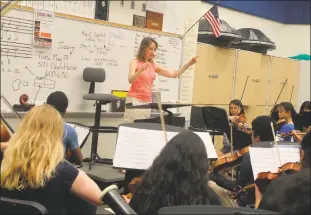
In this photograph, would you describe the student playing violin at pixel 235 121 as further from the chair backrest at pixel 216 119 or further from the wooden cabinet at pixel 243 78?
the wooden cabinet at pixel 243 78

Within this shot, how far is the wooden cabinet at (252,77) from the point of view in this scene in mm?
6805

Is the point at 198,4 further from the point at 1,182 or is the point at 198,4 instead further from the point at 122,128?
the point at 1,182

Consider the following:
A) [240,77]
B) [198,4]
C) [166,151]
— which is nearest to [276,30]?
[240,77]

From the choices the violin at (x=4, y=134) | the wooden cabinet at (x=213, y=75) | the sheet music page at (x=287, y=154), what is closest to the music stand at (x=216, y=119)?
the wooden cabinet at (x=213, y=75)

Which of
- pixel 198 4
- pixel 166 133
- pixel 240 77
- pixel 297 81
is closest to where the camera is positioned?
pixel 166 133

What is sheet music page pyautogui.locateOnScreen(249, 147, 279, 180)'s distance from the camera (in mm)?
2479

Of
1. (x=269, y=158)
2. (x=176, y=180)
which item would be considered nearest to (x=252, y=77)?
(x=269, y=158)

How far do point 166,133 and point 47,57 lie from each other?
2191mm

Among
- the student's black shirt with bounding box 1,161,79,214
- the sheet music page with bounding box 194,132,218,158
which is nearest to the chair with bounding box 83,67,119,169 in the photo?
the sheet music page with bounding box 194,132,218,158

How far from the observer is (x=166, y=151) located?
1728 mm

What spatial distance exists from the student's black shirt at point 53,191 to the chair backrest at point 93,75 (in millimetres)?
2736

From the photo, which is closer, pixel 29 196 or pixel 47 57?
pixel 29 196

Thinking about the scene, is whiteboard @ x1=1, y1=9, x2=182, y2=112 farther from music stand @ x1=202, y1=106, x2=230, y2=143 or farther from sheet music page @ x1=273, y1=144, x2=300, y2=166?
sheet music page @ x1=273, y1=144, x2=300, y2=166

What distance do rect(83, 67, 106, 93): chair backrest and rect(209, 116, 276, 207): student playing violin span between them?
5.88ft
